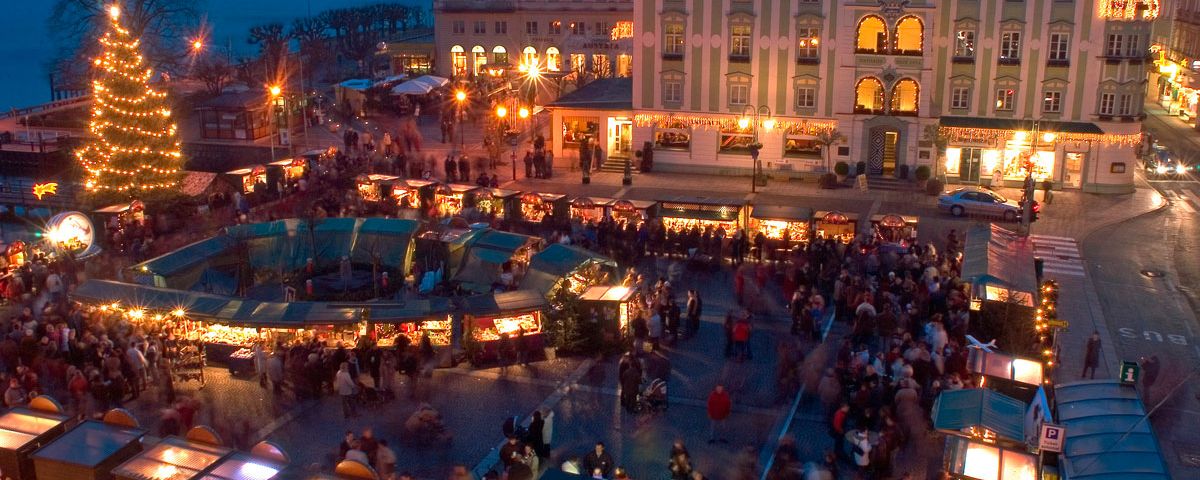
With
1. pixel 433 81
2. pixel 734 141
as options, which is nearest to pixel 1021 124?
pixel 734 141

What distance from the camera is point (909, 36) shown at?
1628 inches

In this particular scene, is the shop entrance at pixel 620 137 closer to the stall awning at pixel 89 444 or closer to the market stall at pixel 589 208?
the market stall at pixel 589 208

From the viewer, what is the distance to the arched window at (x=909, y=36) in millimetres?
40938

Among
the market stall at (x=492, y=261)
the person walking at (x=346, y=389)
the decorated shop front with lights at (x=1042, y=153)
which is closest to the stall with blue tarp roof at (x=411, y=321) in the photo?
the person walking at (x=346, y=389)

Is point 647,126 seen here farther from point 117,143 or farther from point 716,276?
point 117,143

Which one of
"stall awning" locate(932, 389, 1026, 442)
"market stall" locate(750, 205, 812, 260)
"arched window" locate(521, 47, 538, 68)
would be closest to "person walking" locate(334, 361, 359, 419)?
"stall awning" locate(932, 389, 1026, 442)

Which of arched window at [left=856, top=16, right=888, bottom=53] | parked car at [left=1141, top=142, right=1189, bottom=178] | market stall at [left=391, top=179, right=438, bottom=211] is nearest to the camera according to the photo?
market stall at [left=391, top=179, right=438, bottom=211]

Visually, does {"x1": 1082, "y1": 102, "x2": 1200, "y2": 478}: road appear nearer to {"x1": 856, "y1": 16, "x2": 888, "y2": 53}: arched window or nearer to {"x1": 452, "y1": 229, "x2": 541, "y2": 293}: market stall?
{"x1": 856, "y1": 16, "x2": 888, "y2": 53}: arched window

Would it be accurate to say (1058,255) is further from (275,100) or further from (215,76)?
(215,76)

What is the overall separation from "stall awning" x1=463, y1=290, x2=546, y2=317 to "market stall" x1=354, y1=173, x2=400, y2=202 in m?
14.6

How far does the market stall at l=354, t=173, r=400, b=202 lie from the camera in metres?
36.5

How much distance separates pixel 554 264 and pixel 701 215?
756 cm

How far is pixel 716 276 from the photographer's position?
29.1 meters

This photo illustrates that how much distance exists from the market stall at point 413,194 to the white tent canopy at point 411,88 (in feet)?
72.9
